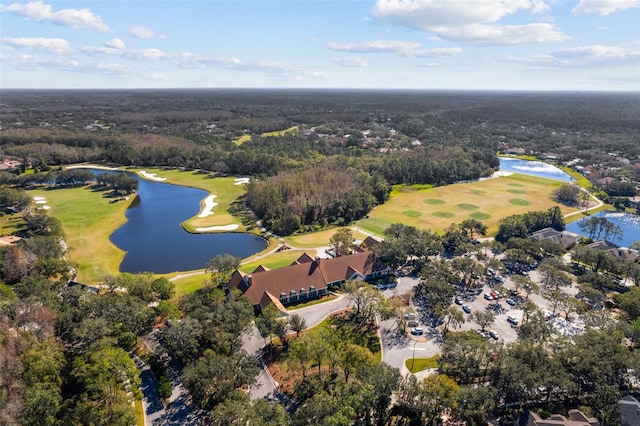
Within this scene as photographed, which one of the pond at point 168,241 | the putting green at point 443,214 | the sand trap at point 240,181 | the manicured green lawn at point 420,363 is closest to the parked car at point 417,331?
the manicured green lawn at point 420,363

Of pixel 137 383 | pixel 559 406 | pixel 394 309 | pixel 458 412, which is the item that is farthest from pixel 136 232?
pixel 559 406

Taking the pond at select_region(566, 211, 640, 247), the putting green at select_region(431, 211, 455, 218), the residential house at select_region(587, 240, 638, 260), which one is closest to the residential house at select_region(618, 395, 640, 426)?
the residential house at select_region(587, 240, 638, 260)

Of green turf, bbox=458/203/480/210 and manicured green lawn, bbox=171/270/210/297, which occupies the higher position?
green turf, bbox=458/203/480/210

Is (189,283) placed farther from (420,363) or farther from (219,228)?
Answer: (420,363)

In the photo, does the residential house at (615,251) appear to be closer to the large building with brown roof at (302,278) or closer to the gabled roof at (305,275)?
the large building with brown roof at (302,278)

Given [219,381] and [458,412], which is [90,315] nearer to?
[219,381]

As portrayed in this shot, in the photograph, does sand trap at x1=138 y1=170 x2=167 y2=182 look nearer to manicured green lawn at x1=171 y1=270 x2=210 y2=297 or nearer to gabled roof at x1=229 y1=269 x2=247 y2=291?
manicured green lawn at x1=171 y1=270 x2=210 y2=297

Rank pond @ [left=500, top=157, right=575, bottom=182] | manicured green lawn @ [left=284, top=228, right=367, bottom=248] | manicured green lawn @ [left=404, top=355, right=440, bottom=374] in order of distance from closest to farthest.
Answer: manicured green lawn @ [left=404, top=355, right=440, bottom=374]
manicured green lawn @ [left=284, top=228, right=367, bottom=248]
pond @ [left=500, top=157, right=575, bottom=182]
